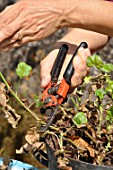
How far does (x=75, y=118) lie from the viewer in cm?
116

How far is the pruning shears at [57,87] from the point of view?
1319mm

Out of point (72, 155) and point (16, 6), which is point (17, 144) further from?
point (72, 155)

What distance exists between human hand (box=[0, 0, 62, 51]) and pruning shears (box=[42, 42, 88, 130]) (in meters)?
0.09

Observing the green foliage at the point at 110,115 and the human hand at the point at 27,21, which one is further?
the human hand at the point at 27,21

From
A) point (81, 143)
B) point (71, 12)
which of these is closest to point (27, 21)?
point (71, 12)

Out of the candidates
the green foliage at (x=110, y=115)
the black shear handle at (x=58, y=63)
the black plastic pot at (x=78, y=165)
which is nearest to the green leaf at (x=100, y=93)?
the green foliage at (x=110, y=115)

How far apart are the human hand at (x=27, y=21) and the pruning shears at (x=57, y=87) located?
0.29 ft

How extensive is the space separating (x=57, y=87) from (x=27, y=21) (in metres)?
0.22

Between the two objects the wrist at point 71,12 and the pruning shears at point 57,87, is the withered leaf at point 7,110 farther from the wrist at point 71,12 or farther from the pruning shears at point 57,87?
the wrist at point 71,12

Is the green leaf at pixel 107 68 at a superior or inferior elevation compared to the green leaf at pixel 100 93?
superior

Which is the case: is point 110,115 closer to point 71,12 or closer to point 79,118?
point 79,118

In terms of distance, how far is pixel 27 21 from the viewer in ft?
4.78

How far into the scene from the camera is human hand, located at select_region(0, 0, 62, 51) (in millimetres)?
1412

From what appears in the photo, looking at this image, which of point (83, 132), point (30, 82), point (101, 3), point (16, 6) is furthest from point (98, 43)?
point (30, 82)
